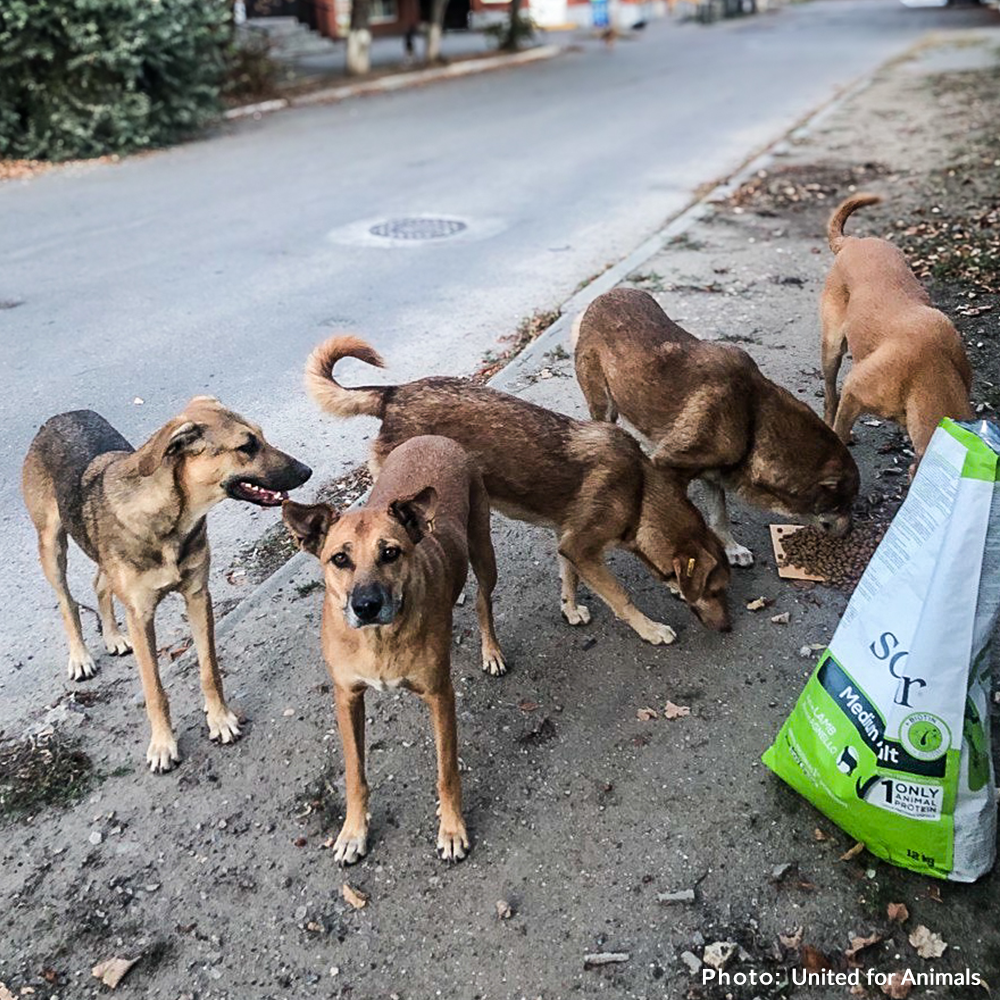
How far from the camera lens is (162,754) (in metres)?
3.57

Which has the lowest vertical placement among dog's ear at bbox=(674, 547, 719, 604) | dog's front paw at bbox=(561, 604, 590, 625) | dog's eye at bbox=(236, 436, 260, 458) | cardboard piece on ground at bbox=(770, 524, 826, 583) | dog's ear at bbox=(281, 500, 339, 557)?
Result: dog's front paw at bbox=(561, 604, 590, 625)

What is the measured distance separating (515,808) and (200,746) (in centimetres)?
126

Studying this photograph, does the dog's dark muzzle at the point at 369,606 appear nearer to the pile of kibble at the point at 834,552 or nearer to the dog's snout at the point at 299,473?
the dog's snout at the point at 299,473

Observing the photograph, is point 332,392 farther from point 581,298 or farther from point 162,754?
point 581,298

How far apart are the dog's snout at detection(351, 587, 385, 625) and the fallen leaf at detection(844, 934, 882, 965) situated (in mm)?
1730

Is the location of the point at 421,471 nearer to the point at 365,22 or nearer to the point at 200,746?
the point at 200,746

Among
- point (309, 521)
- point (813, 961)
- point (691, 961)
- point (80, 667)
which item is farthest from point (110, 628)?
point (813, 961)

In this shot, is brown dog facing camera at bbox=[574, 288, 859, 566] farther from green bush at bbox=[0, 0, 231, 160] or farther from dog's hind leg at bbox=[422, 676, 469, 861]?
green bush at bbox=[0, 0, 231, 160]

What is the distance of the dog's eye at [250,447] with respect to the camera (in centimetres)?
360

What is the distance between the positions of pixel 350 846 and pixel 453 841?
346 millimetres

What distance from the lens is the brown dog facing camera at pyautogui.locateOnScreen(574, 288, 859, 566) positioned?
14.5 feet

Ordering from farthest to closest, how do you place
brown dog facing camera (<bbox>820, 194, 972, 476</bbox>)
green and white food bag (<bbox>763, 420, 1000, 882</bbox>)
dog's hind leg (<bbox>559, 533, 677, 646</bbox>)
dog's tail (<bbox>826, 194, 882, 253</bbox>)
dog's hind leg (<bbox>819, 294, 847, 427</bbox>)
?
dog's tail (<bbox>826, 194, 882, 253</bbox>), dog's hind leg (<bbox>819, 294, 847, 427</bbox>), brown dog facing camera (<bbox>820, 194, 972, 476</bbox>), dog's hind leg (<bbox>559, 533, 677, 646</bbox>), green and white food bag (<bbox>763, 420, 1000, 882</bbox>)

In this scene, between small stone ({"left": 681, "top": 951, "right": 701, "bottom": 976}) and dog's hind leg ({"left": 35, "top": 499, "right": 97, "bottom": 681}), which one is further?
dog's hind leg ({"left": 35, "top": 499, "right": 97, "bottom": 681})

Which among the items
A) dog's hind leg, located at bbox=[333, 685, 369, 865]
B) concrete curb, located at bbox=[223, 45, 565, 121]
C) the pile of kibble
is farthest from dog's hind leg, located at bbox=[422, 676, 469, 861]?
concrete curb, located at bbox=[223, 45, 565, 121]
